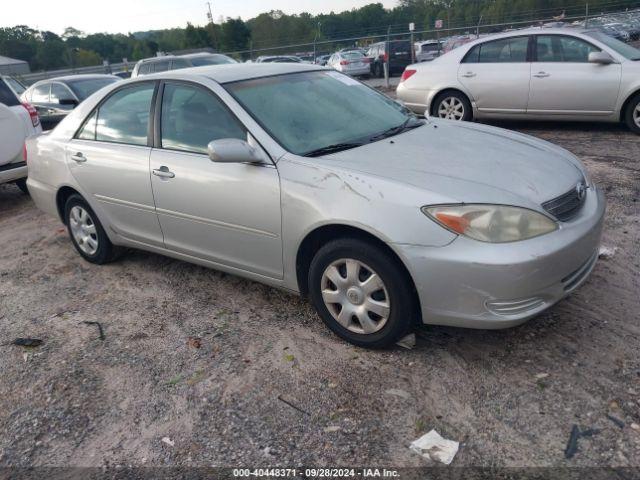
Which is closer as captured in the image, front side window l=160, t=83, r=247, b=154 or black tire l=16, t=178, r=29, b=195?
front side window l=160, t=83, r=247, b=154

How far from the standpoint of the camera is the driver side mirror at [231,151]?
3.27m

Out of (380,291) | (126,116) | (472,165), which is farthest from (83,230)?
(472,165)

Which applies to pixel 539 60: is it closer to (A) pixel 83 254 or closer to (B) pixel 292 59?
(A) pixel 83 254

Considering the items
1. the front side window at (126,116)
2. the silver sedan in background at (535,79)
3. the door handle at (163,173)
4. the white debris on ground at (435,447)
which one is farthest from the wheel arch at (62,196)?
the silver sedan in background at (535,79)

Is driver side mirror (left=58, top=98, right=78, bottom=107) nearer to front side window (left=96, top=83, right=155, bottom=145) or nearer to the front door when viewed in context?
front side window (left=96, top=83, right=155, bottom=145)

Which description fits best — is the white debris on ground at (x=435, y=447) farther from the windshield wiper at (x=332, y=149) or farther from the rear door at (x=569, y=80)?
the rear door at (x=569, y=80)

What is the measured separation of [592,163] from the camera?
6516 mm

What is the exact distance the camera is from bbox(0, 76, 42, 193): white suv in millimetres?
6812

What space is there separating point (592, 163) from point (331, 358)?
15.7 feet

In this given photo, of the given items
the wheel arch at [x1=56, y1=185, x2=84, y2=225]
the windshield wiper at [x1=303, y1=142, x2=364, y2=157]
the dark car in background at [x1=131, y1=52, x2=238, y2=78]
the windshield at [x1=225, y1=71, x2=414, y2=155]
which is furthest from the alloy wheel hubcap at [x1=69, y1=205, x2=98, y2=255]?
the dark car in background at [x1=131, y1=52, x2=238, y2=78]

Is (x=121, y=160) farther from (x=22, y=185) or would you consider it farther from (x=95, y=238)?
(x=22, y=185)

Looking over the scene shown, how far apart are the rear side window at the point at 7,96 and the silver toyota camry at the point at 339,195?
126 inches

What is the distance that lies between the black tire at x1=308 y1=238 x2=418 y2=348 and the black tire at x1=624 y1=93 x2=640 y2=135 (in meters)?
6.25

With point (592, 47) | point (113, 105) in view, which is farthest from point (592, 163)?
point (113, 105)
